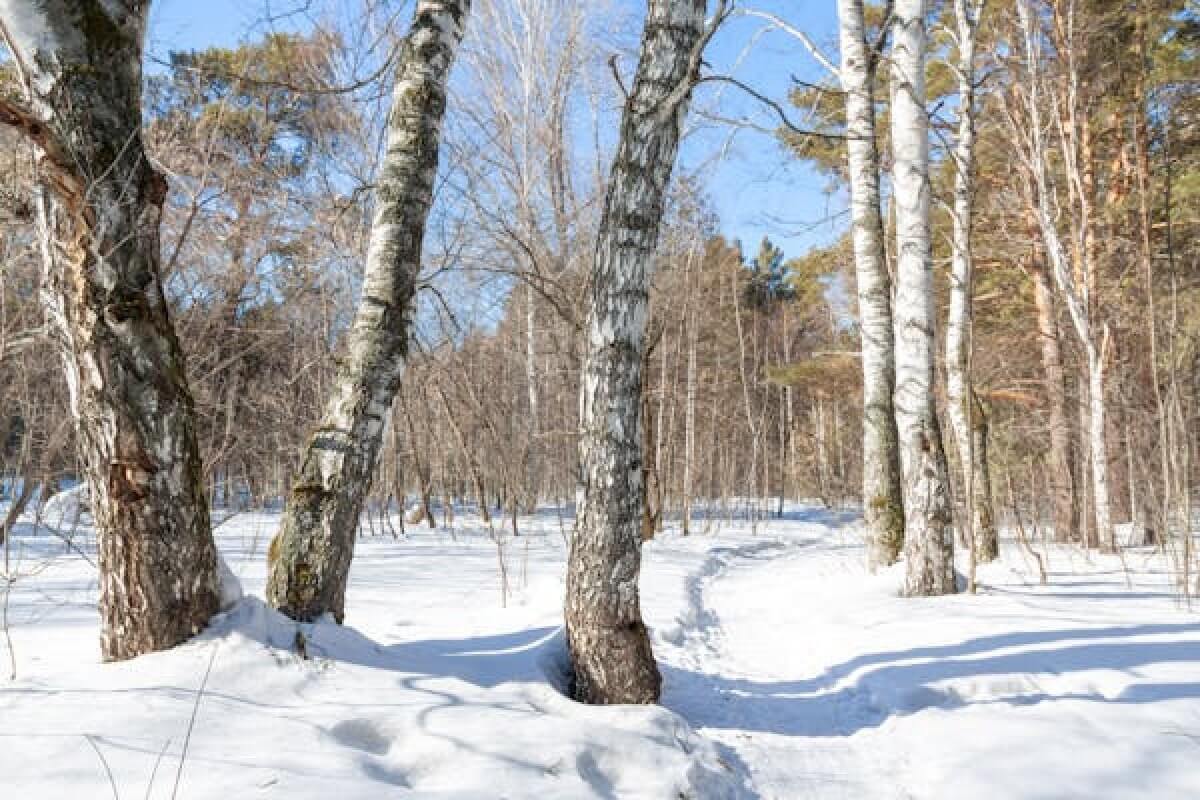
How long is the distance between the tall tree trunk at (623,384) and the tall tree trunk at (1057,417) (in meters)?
9.72

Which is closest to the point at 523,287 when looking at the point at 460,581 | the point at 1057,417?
the point at 460,581

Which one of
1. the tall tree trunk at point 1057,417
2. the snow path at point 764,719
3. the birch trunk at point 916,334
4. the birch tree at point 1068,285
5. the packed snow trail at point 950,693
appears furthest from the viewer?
the tall tree trunk at point 1057,417

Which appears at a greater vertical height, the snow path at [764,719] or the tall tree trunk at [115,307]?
the tall tree trunk at [115,307]

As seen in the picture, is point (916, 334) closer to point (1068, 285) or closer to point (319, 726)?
point (1068, 285)

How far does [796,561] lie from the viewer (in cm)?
956

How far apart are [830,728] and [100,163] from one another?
3.54 m

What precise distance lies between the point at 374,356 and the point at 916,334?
3872mm

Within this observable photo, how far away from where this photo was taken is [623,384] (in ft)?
10.1

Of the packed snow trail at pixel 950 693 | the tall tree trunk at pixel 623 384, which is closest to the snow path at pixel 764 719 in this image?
the packed snow trail at pixel 950 693

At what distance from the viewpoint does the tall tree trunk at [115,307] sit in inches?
86.4

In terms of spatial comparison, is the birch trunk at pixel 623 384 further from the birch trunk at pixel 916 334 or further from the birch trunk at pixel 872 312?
the birch trunk at pixel 872 312

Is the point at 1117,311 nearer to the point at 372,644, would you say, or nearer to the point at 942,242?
the point at 942,242

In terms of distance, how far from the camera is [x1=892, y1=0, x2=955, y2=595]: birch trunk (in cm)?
493

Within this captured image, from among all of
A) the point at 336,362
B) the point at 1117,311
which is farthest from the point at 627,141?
the point at 1117,311
